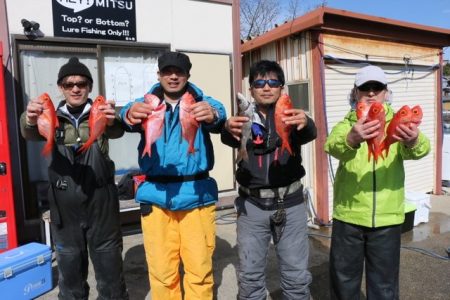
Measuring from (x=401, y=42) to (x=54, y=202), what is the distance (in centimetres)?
730

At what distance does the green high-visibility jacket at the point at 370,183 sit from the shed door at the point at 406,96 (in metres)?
3.83

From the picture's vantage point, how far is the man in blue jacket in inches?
120

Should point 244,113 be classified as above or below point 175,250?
above

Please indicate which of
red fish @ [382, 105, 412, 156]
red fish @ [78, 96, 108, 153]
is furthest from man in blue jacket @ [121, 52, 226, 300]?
red fish @ [382, 105, 412, 156]

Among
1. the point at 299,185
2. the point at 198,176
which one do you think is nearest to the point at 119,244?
the point at 198,176

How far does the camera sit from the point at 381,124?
2609 mm

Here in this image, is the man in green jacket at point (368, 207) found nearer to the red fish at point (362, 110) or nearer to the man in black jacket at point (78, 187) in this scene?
the red fish at point (362, 110)

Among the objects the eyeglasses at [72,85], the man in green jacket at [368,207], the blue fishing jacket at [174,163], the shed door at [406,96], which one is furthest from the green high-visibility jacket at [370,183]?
the shed door at [406,96]

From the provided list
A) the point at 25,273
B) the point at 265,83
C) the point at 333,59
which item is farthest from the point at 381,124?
the point at 333,59

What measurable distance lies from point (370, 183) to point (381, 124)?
595mm

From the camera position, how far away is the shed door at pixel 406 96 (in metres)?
6.84

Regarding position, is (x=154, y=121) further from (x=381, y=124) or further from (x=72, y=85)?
(x=381, y=124)

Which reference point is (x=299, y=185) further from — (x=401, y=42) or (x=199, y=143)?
(x=401, y=42)

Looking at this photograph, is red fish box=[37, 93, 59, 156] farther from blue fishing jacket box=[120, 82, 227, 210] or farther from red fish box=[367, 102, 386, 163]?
red fish box=[367, 102, 386, 163]
